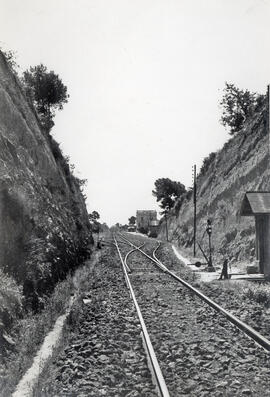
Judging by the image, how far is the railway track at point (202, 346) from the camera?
5.28 metres

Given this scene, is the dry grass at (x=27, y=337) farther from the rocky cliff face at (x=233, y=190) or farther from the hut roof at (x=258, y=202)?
the rocky cliff face at (x=233, y=190)

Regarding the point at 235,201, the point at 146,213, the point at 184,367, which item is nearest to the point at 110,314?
the point at 184,367

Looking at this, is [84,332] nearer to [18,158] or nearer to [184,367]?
[184,367]

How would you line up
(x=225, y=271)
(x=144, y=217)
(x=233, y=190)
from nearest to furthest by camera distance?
(x=225, y=271)
(x=233, y=190)
(x=144, y=217)

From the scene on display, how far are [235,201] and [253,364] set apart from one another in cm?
2736

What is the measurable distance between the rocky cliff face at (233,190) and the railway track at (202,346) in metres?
13.1

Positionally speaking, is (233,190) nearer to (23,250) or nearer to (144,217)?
(23,250)

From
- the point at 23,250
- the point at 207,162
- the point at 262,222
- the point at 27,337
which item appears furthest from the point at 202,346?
the point at 207,162

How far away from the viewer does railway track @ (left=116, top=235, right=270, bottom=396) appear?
17.3ft

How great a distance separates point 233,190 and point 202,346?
91.4 ft

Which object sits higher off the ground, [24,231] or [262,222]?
[262,222]

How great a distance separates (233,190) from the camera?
3369 centimetres

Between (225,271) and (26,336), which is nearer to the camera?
(26,336)

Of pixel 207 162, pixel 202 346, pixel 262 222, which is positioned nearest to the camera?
pixel 202 346
